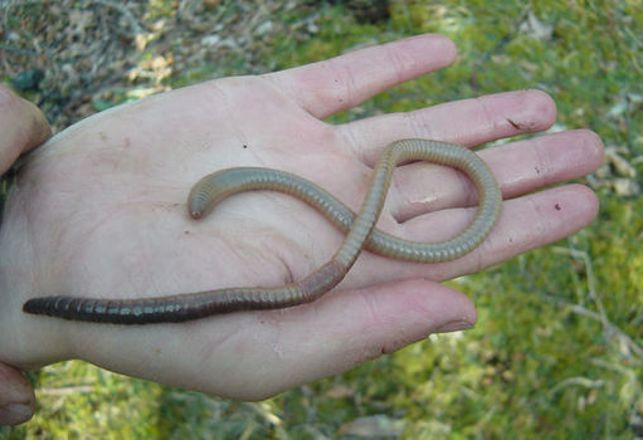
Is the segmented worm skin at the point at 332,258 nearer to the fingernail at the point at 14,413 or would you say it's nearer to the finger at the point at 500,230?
the finger at the point at 500,230

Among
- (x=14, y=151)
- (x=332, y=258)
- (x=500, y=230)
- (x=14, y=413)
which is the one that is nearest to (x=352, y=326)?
(x=332, y=258)

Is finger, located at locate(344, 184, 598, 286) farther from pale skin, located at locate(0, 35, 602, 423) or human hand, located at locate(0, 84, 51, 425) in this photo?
human hand, located at locate(0, 84, 51, 425)

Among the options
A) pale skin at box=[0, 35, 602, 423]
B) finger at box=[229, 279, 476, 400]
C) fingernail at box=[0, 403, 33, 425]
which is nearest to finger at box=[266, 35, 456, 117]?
pale skin at box=[0, 35, 602, 423]

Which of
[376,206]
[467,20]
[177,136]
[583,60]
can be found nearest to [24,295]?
[177,136]

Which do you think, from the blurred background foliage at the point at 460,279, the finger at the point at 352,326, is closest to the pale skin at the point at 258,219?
the finger at the point at 352,326

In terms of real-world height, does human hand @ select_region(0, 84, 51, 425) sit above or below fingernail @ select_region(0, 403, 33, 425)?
above

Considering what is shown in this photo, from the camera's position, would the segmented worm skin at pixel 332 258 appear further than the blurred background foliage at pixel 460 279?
No

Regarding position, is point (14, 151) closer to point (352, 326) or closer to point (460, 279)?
point (352, 326)
